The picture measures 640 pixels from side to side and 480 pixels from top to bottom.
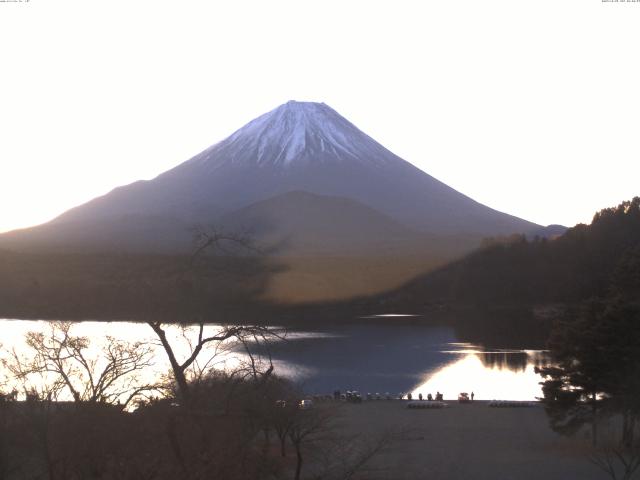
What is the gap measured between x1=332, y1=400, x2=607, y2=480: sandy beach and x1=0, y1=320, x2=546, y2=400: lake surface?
1822mm

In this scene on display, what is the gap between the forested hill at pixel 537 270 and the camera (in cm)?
3800

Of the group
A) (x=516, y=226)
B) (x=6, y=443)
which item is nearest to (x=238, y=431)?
(x=6, y=443)

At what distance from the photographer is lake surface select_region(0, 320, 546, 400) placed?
54.3 feet

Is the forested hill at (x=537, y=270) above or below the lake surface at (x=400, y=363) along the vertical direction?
above

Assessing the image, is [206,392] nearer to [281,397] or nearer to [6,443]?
[6,443]

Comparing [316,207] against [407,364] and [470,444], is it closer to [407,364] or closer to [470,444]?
[407,364]

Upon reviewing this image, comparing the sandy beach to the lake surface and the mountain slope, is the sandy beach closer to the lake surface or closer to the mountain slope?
the lake surface

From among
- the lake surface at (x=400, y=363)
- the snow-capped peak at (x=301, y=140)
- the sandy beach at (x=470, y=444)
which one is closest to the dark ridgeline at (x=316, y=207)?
the snow-capped peak at (x=301, y=140)

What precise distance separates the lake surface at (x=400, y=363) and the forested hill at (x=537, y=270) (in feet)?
38.2

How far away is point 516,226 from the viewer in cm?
7062

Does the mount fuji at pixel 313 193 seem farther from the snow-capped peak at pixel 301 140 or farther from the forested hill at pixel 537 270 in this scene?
the forested hill at pixel 537 270

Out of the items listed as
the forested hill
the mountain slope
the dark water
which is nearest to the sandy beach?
the dark water

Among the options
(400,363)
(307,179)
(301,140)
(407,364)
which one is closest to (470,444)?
(407,364)

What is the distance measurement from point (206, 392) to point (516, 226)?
221ft
